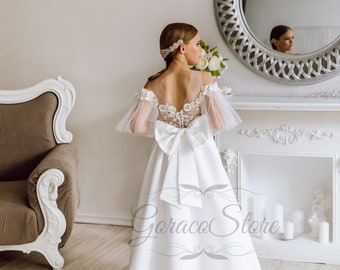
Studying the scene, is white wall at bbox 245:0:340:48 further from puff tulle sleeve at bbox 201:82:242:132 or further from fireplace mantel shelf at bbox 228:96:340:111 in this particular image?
puff tulle sleeve at bbox 201:82:242:132

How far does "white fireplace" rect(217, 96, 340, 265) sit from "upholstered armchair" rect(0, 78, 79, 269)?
98cm

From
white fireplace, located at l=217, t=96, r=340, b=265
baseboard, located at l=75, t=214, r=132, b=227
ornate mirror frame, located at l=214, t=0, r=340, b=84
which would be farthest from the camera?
baseboard, located at l=75, t=214, r=132, b=227

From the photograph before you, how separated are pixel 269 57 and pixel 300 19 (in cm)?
28

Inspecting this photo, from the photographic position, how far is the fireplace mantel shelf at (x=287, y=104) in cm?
340

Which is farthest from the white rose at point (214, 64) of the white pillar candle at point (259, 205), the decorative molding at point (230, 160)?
Result: the white pillar candle at point (259, 205)

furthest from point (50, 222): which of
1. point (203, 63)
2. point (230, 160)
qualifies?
point (203, 63)

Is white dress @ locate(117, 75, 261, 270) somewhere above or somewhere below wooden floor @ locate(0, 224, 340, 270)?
above

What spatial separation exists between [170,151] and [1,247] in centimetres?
119

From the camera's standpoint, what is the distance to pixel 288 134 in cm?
361

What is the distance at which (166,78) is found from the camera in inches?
116

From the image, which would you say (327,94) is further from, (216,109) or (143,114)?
(143,114)

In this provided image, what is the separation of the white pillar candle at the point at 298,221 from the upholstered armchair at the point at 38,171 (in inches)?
52.8

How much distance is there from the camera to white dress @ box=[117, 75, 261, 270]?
288 cm

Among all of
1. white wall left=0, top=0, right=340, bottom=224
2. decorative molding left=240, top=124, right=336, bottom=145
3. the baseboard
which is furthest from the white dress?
the baseboard
